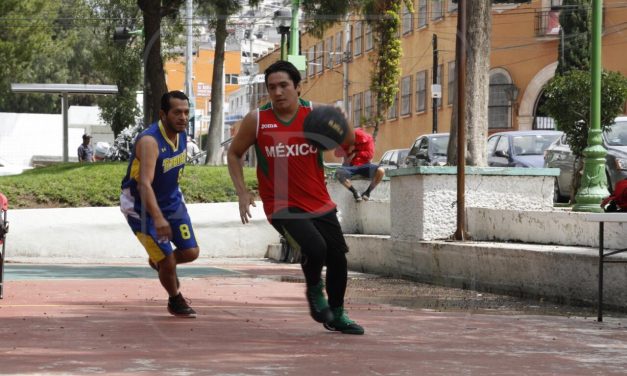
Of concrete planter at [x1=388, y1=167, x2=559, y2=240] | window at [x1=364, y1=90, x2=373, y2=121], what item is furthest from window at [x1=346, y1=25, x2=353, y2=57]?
concrete planter at [x1=388, y1=167, x2=559, y2=240]

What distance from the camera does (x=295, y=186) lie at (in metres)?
8.40

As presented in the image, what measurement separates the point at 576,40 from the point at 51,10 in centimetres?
2527

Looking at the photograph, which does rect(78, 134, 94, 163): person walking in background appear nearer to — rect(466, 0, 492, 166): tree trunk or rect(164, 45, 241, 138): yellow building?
rect(466, 0, 492, 166): tree trunk

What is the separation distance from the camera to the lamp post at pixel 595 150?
1566cm

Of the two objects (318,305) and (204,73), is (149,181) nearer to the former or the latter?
(318,305)

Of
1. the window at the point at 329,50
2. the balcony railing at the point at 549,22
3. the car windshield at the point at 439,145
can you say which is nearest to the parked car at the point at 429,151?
Result: the car windshield at the point at 439,145

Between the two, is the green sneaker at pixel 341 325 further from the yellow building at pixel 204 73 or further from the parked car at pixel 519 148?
the yellow building at pixel 204 73

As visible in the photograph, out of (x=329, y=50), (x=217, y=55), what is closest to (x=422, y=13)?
(x=329, y=50)

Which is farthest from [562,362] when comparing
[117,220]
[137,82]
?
[137,82]

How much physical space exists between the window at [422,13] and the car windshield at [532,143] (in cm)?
2899

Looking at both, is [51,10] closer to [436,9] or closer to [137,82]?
[137,82]

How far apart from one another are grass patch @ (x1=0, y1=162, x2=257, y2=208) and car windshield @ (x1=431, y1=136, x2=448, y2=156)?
13.4 feet

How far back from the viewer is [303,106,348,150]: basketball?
816cm

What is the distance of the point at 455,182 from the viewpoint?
1500cm
